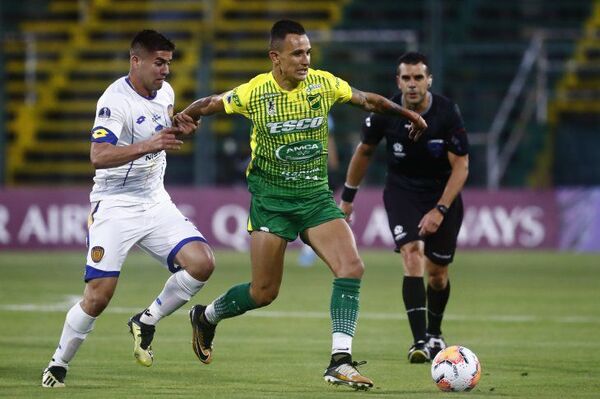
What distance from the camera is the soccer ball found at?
8188mm

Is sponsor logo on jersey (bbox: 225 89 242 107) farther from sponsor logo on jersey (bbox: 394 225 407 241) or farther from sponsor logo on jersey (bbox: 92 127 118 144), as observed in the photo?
sponsor logo on jersey (bbox: 394 225 407 241)

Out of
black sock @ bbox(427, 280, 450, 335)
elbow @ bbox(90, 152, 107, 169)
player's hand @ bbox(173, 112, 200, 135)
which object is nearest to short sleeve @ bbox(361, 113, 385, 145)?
black sock @ bbox(427, 280, 450, 335)

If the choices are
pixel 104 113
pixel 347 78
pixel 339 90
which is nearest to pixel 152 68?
pixel 104 113

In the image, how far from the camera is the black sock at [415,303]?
33.1 feet

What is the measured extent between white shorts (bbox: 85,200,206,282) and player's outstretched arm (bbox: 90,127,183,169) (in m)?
0.60

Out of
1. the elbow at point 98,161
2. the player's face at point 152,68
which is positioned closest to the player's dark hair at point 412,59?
the player's face at point 152,68

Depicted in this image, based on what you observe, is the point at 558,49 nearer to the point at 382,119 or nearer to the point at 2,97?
the point at 2,97

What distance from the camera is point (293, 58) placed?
8.47m

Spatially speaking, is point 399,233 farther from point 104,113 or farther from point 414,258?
point 104,113

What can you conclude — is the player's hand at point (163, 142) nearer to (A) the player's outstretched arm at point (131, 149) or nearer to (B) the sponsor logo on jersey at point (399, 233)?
(A) the player's outstretched arm at point (131, 149)

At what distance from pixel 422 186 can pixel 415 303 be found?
97 centimetres

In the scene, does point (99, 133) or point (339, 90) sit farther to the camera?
point (339, 90)

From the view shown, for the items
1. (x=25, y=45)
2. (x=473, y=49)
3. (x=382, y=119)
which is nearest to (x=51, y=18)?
(x=25, y=45)

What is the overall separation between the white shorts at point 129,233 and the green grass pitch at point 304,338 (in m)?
0.79
